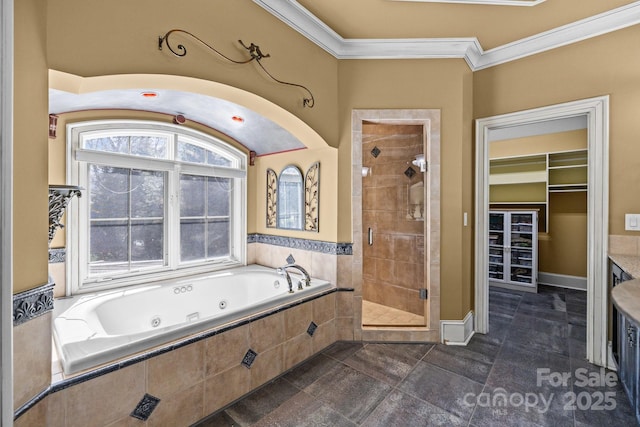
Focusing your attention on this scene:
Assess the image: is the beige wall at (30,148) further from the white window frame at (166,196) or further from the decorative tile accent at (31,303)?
the white window frame at (166,196)

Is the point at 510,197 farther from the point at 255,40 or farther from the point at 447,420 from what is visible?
the point at 255,40

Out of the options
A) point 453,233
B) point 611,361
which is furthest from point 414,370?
point 611,361

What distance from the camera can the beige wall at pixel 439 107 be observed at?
2.54 meters

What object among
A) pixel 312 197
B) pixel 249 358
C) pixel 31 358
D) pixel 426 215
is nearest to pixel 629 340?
pixel 426 215

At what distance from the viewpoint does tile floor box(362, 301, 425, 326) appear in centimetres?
290

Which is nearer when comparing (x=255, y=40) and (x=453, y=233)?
(x=255, y=40)

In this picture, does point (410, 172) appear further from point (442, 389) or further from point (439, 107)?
point (442, 389)

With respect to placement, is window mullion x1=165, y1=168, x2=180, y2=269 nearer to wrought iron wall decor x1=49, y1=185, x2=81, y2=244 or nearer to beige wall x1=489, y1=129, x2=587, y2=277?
wrought iron wall decor x1=49, y1=185, x2=81, y2=244

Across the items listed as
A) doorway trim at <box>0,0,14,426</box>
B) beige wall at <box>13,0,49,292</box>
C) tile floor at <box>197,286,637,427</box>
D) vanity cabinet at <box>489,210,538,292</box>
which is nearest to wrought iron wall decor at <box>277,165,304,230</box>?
tile floor at <box>197,286,637,427</box>

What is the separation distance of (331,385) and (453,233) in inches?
61.6

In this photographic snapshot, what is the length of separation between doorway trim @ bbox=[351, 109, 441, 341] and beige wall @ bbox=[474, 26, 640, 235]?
0.84 m

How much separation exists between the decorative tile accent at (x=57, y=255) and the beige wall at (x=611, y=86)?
12.8ft

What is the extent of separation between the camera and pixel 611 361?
2.17 metres

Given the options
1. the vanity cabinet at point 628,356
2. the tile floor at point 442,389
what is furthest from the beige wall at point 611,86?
the tile floor at point 442,389
